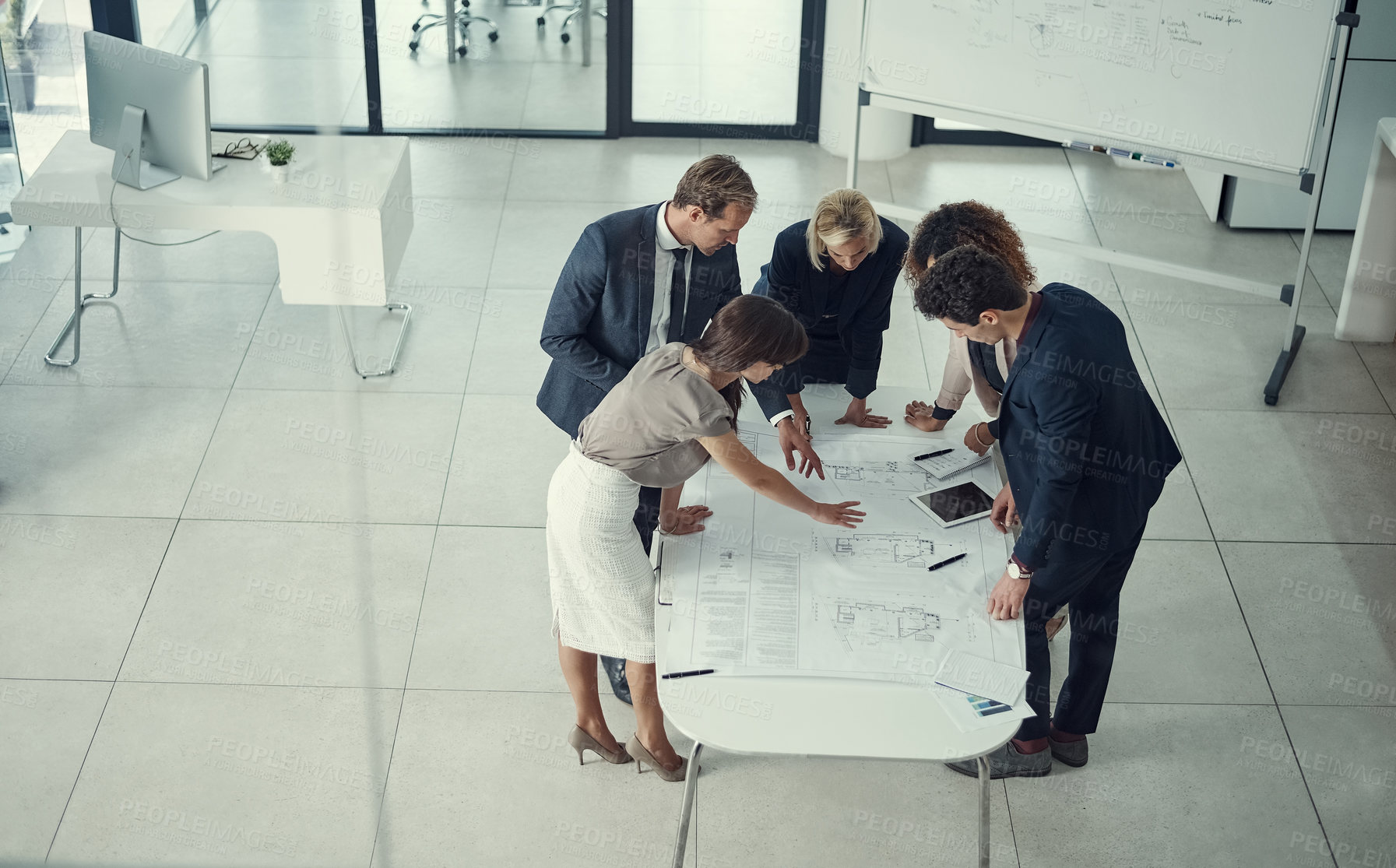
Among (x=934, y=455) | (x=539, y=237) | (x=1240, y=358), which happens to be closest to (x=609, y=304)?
(x=934, y=455)

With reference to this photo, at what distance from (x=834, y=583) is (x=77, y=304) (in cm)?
329

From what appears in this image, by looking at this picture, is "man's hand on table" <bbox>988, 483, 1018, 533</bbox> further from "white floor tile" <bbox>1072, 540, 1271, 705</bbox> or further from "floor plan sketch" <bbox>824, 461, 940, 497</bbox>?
"white floor tile" <bbox>1072, 540, 1271, 705</bbox>

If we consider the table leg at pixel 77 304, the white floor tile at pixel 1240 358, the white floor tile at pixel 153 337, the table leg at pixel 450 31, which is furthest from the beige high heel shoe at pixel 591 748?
the table leg at pixel 450 31

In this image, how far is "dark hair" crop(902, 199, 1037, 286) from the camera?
268cm

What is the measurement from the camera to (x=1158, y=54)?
4359 mm

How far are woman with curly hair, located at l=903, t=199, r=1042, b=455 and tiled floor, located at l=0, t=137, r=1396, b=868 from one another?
2.86ft

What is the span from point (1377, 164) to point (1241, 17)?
853 mm

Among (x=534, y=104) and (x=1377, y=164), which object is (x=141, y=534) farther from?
(x=1377, y=164)

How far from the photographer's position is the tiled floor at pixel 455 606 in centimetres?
300

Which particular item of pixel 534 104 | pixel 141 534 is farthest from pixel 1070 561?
pixel 534 104

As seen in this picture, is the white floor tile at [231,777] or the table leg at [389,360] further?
the table leg at [389,360]

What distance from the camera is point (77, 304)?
4.57 metres

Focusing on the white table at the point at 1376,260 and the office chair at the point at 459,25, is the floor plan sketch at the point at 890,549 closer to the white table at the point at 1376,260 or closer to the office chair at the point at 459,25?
the white table at the point at 1376,260

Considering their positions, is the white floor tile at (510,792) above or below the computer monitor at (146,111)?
below
